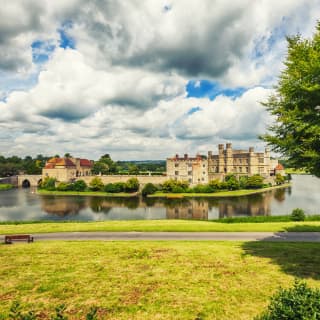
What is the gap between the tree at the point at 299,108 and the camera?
9.40 metres

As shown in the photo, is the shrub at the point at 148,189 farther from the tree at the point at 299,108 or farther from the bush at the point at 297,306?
the bush at the point at 297,306

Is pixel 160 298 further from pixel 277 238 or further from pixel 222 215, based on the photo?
pixel 222 215

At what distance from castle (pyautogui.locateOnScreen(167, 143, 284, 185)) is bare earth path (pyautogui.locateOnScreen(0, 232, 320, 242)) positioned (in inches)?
2336

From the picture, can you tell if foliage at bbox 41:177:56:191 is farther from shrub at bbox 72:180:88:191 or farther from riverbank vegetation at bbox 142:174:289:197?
riverbank vegetation at bbox 142:174:289:197

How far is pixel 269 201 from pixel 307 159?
52855 mm

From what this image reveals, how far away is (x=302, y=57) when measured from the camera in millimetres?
10328

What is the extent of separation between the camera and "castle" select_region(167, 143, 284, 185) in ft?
266

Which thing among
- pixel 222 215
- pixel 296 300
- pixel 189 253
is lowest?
pixel 222 215

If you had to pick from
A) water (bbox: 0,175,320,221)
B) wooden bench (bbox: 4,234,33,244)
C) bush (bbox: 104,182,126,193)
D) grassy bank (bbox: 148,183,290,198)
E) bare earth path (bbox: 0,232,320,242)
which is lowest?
water (bbox: 0,175,320,221)

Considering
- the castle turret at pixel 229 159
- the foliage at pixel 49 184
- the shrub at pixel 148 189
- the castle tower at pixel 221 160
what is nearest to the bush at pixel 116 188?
the shrub at pixel 148 189

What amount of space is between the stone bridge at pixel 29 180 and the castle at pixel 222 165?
61.3 metres

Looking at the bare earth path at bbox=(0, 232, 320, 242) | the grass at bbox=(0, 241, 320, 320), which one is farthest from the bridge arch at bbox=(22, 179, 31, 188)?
the grass at bbox=(0, 241, 320, 320)

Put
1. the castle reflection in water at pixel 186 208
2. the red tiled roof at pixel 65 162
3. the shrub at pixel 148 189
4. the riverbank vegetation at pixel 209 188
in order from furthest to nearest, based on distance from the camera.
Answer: the red tiled roof at pixel 65 162 < the shrub at pixel 148 189 < the riverbank vegetation at pixel 209 188 < the castle reflection in water at pixel 186 208

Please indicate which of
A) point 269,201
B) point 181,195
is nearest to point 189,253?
point 269,201
